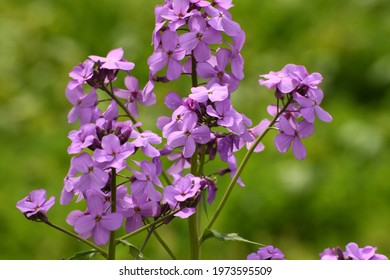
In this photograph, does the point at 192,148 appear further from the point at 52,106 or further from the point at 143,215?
the point at 52,106

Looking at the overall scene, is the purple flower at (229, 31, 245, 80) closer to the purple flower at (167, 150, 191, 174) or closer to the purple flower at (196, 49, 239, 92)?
the purple flower at (196, 49, 239, 92)

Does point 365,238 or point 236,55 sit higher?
point 365,238

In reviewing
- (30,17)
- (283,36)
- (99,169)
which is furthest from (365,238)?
(30,17)

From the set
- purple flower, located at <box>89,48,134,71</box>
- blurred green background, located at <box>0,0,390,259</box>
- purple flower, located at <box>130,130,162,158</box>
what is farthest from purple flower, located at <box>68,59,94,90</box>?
blurred green background, located at <box>0,0,390,259</box>

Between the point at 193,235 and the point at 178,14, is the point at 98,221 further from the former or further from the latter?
the point at 178,14

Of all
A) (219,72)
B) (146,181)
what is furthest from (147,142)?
(219,72)

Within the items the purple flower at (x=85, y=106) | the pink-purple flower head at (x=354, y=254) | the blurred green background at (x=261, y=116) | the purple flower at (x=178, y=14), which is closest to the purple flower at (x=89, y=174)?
the purple flower at (x=85, y=106)
